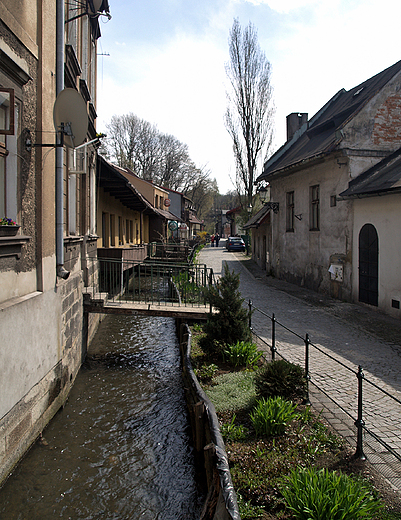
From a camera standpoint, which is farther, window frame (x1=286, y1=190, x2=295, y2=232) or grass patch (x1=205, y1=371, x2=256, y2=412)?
window frame (x1=286, y1=190, x2=295, y2=232)

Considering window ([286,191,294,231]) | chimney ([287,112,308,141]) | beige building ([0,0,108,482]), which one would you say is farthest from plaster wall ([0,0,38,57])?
chimney ([287,112,308,141])

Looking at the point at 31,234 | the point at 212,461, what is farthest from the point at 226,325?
the point at 31,234

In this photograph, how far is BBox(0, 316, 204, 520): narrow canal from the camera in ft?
13.9

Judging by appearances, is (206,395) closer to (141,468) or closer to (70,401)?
(141,468)

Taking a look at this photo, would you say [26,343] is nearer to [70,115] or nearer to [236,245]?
[70,115]

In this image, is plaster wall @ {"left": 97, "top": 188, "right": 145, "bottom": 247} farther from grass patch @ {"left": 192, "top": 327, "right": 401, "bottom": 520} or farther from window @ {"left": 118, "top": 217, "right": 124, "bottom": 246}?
grass patch @ {"left": 192, "top": 327, "right": 401, "bottom": 520}

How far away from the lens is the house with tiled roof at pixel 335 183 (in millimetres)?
12320

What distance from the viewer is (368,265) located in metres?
11.4

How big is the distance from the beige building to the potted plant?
0.06 ft

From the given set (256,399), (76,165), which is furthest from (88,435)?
(76,165)

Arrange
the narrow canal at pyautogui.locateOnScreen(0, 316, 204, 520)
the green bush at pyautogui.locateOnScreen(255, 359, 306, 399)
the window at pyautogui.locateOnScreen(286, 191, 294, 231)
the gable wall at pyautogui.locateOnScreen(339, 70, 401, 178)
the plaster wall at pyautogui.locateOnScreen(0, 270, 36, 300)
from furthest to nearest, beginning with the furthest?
the window at pyautogui.locateOnScreen(286, 191, 294, 231) → the gable wall at pyautogui.locateOnScreen(339, 70, 401, 178) → the green bush at pyautogui.locateOnScreen(255, 359, 306, 399) → the plaster wall at pyautogui.locateOnScreen(0, 270, 36, 300) → the narrow canal at pyautogui.locateOnScreen(0, 316, 204, 520)

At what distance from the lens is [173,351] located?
9797 millimetres

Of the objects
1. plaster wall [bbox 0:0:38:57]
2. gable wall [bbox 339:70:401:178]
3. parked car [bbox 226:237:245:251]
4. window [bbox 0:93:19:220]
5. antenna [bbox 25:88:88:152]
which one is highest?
gable wall [bbox 339:70:401:178]

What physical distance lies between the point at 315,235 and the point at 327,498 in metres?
12.8
